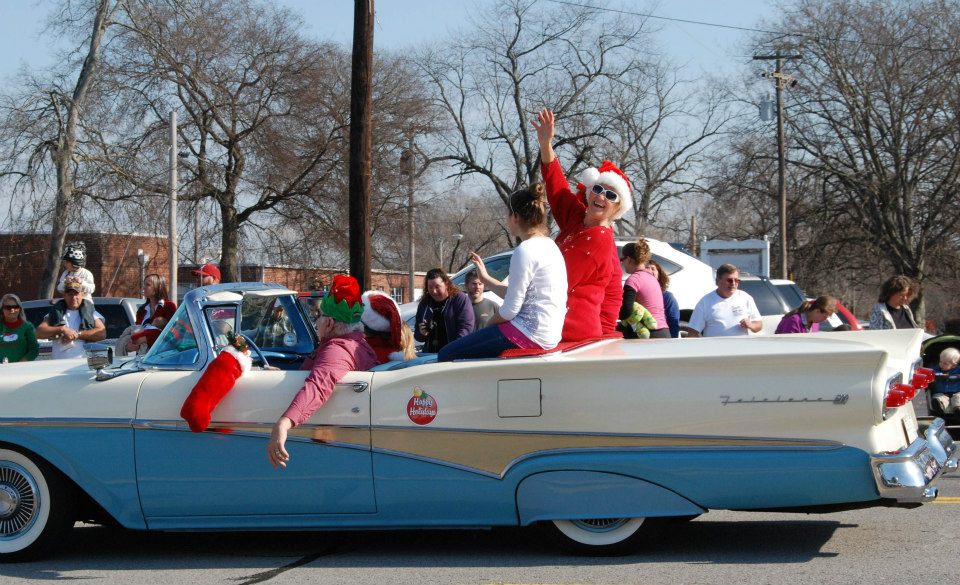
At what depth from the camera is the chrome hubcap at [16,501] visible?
566cm

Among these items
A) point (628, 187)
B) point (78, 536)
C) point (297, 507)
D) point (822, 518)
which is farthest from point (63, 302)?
point (822, 518)

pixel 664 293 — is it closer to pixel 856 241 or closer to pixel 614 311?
pixel 614 311

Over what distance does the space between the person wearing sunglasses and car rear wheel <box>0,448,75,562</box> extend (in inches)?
134

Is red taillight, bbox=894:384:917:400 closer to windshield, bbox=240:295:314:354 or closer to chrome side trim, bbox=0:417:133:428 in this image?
windshield, bbox=240:295:314:354

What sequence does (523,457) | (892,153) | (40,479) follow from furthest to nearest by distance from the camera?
(892,153)
(40,479)
(523,457)

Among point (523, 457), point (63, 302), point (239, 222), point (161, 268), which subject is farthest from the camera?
point (161, 268)

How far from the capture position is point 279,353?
6.52 metres

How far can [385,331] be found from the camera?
620 cm

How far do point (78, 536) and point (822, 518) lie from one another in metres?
4.46

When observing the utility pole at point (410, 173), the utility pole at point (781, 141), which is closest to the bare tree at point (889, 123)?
the utility pole at point (781, 141)

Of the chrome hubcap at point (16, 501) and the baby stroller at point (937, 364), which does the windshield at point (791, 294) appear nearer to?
the baby stroller at point (937, 364)

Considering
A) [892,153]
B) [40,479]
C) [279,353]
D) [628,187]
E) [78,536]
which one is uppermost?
[892,153]

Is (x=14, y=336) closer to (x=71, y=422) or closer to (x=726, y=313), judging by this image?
(x=71, y=422)

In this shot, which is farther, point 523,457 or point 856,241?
point 856,241
